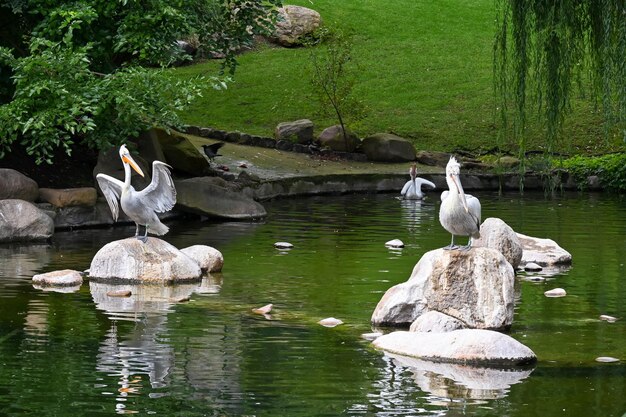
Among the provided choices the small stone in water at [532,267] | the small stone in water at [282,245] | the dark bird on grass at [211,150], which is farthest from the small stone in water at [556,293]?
the dark bird on grass at [211,150]

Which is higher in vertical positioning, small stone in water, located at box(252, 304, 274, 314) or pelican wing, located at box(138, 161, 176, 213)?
pelican wing, located at box(138, 161, 176, 213)

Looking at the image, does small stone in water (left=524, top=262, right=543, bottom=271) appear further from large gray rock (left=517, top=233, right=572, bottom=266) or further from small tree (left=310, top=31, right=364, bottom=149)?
small tree (left=310, top=31, right=364, bottom=149)

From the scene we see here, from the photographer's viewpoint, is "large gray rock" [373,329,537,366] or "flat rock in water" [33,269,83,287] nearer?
"large gray rock" [373,329,537,366]

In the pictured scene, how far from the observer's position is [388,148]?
36.2 meters

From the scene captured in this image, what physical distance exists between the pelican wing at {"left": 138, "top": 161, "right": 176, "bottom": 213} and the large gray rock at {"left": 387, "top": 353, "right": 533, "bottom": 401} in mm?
6841

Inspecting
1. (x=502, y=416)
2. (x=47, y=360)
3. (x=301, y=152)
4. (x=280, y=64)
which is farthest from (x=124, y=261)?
(x=280, y=64)

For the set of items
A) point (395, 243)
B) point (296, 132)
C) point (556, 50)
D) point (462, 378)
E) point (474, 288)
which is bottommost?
point (462, 378)

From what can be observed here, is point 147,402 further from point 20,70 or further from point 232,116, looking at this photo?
point 232,116

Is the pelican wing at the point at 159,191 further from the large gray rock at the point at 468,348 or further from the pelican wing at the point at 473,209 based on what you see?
the large gray rock at the point at 468,348

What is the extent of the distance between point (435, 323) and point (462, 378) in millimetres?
1977

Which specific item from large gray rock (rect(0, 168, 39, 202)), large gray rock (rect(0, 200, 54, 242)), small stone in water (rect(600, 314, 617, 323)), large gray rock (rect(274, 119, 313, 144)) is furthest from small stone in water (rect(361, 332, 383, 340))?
large gray rock (rect(274, 119, 313, 144))

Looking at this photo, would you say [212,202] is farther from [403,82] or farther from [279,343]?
[403,82]

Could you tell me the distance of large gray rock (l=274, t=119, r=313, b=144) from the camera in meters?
36.7

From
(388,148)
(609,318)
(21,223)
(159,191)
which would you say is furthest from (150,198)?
(388,148)
